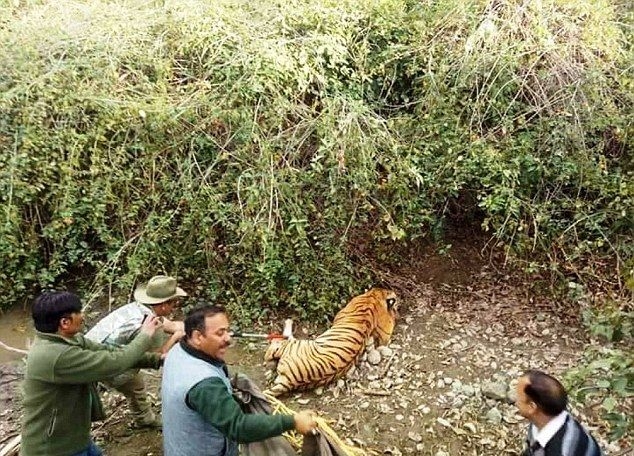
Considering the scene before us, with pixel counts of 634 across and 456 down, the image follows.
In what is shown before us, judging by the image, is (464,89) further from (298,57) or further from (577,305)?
(577,305)

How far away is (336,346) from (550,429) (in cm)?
209

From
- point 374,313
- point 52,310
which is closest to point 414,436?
point 374,313

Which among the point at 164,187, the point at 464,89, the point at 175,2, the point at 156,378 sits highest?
the point at 175,2

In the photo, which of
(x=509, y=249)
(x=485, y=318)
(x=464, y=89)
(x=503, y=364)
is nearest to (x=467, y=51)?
(x=464, y=89)

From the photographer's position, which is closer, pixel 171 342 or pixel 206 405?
pixel 206 405

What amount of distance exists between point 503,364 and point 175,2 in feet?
14.0

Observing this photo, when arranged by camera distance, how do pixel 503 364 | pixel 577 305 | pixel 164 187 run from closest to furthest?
pixel 503 364, pixel 577 305, pixel 164 187

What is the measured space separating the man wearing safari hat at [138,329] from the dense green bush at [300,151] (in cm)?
118

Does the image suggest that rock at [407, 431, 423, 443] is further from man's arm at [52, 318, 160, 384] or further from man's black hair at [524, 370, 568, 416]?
man's arm at [52, 318, 160, 384]

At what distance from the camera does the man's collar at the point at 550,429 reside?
2447 mm

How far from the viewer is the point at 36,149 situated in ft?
15.8

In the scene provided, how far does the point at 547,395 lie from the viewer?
2.45m

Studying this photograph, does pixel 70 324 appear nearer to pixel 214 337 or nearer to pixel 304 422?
pixel 214 337

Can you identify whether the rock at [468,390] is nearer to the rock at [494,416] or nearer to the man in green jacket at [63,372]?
the rock at [494,416]
